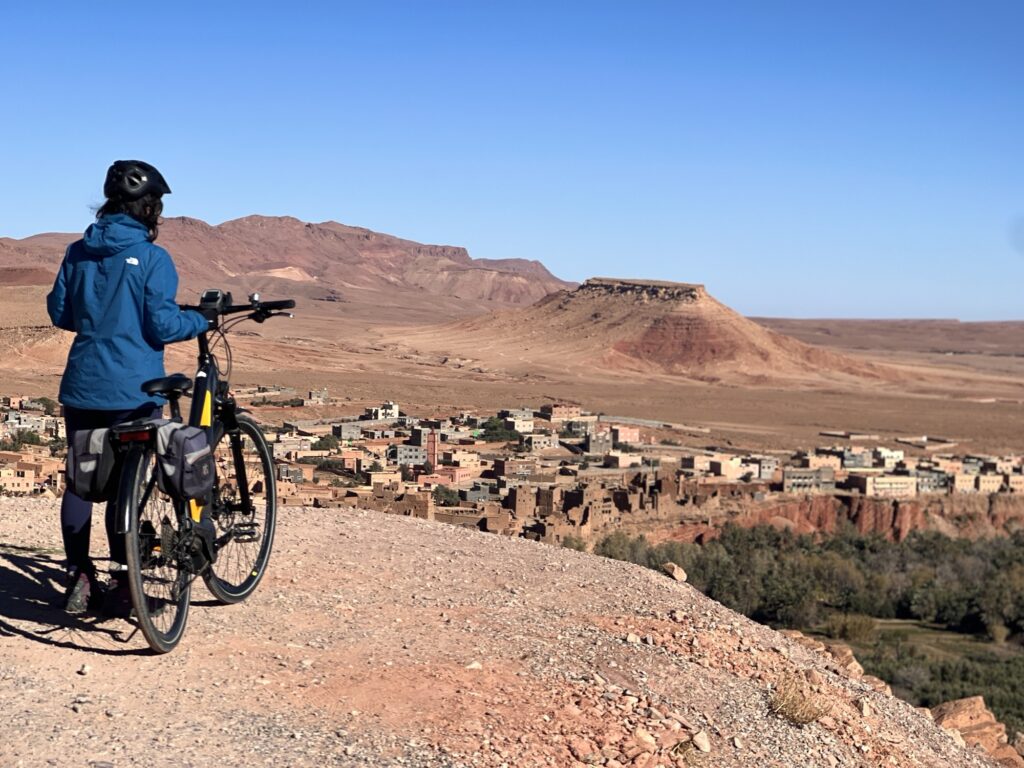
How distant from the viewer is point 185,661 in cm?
511

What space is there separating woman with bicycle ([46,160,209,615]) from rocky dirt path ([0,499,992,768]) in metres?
0.60

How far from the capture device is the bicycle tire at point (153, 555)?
16.0 ft

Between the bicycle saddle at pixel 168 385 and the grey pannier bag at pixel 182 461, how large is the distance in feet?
0.42

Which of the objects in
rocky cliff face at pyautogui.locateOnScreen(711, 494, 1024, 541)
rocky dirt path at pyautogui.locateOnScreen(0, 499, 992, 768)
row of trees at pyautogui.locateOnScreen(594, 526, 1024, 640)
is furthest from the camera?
rocky cliff face at pyautogui.locateOnScreen(711, 494, 1024, 541)

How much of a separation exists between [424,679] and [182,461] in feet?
4.40

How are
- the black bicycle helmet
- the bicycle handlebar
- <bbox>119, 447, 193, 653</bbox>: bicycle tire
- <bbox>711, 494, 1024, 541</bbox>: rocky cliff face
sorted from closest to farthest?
1. <bbox>119, 447, 193, 653</bbox>: bicycle tire
2. the black bicycle helmet
3. the bicycle handlebar
4. <bbox>711, 494, 1024, 541</bbox>: rocky cliff face

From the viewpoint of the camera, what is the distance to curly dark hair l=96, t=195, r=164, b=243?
520 cm

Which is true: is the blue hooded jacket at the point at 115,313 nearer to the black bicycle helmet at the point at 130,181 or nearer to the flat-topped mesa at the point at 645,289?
the black bicycle helmet at the point at 130,181

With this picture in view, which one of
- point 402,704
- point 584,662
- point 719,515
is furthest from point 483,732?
point 719,515

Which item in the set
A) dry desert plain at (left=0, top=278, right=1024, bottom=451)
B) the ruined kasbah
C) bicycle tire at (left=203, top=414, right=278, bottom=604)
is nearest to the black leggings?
bicycle tire at (left=203, top=414, right=278, bottom=604)

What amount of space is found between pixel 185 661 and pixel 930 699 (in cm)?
1503

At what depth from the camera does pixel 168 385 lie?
510 centimetres

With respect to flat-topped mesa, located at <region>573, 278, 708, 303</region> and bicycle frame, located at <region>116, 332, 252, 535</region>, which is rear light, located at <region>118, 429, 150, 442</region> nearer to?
bicycle frame, located at <region>116, 332, 252, 535</region>

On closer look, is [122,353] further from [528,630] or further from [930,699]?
[930,699]
